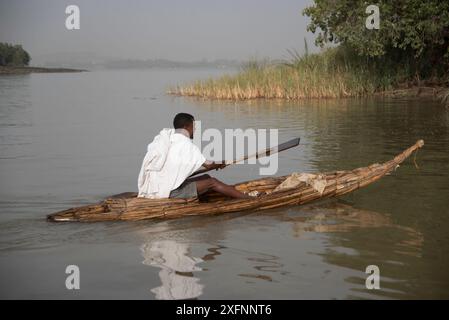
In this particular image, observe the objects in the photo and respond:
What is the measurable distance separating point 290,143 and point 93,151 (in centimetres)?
537

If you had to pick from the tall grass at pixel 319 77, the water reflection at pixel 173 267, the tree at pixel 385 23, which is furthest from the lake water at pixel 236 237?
the tall grass at pixel 319 77

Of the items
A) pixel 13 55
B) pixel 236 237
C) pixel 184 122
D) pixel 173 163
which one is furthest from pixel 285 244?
pixel 13 55

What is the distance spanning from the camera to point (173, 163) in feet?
20.9

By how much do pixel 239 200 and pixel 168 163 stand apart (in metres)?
0.85

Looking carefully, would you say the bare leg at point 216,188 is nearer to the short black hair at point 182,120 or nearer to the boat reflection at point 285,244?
the boat reflection at point 285,244

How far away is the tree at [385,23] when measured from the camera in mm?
15914

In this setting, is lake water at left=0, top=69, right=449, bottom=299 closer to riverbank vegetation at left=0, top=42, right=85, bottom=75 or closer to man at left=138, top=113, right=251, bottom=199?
man at left=138, top=113, right=251, bottom=199

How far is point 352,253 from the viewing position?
5.42 m

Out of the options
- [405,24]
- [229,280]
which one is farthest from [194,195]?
[405,24]

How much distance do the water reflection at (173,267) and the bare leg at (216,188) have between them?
3.51ft

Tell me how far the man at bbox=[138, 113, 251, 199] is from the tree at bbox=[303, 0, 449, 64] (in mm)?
11118

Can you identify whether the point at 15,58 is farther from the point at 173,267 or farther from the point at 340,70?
the point at 173,267
